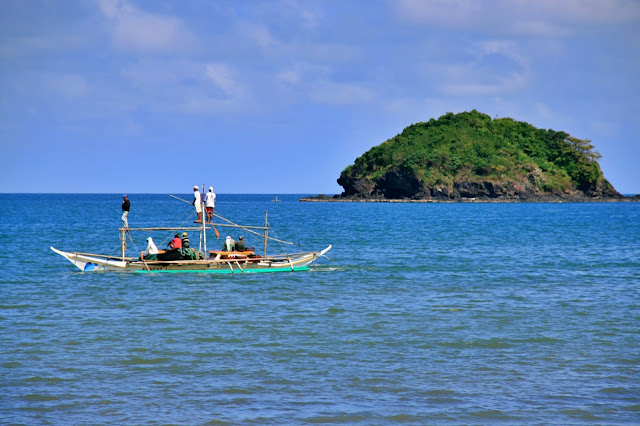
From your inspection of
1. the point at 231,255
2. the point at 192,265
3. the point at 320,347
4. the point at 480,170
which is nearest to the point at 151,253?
the point at 192,265

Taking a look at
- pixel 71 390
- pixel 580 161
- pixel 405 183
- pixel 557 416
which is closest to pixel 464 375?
pixel 557 416

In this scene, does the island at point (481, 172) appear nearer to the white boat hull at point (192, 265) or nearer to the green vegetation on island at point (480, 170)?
the green vegetation on island at point (480, 170)

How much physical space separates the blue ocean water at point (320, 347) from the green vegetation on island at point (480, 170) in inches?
5759

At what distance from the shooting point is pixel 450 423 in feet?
35.8

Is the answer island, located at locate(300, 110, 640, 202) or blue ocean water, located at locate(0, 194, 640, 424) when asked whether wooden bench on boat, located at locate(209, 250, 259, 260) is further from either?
island, located at locate(300, 110, 640, 202)

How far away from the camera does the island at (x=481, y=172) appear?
174250 millimetres

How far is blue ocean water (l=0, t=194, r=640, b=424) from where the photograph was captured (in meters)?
11.6

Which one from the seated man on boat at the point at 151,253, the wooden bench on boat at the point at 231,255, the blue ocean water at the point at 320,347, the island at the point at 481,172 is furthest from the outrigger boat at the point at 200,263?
the island at the point at 481,172

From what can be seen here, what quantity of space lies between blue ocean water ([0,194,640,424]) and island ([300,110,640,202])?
14607 centimetres

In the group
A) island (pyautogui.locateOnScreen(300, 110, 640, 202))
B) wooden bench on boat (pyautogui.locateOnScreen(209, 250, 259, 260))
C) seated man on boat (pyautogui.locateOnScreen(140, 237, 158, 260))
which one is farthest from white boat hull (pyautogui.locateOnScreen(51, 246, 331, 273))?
island (pyautogui.locateOnScreen(300, 110, 640, 202))

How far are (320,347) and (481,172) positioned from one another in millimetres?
165699

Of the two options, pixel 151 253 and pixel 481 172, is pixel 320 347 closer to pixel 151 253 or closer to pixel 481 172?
pixel 151 253

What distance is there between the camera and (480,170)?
17550 centimetres

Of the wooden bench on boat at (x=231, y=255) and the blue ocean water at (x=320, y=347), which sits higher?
the wooden bench on boat at (x=231, y=255)
